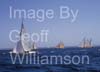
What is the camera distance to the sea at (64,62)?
102 inches

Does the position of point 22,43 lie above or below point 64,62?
above

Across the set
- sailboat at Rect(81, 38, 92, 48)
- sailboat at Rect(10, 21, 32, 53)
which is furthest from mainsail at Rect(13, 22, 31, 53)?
sailboat at Rect(81, 38, 92, 48)

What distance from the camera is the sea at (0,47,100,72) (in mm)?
2600

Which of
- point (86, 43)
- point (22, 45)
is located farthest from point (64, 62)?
point (22, 45)

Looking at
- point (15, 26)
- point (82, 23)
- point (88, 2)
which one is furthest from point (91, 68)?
point (15, 26)

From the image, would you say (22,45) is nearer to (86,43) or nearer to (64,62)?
(64,62)

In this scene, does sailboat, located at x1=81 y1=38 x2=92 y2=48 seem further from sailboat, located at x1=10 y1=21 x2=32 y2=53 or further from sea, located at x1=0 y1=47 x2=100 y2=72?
sailboat, located at x1=10 y1=21 x2=32 y2=53

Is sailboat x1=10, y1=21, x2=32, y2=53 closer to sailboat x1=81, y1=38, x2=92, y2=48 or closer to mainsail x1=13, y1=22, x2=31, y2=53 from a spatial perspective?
mainsail x1=13, y1=22, x2=31, y2=53

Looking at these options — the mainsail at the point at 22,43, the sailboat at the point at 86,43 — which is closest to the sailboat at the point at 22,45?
the mainsail at the point at 22,43

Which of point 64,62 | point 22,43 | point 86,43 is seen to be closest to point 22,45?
point 22,43

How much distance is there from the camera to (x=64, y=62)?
261cm

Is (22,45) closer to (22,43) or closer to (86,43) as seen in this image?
(22,43)

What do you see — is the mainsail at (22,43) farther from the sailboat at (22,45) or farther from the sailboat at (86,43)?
the sailboat at (86,43)

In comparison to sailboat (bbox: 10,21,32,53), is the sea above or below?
below
